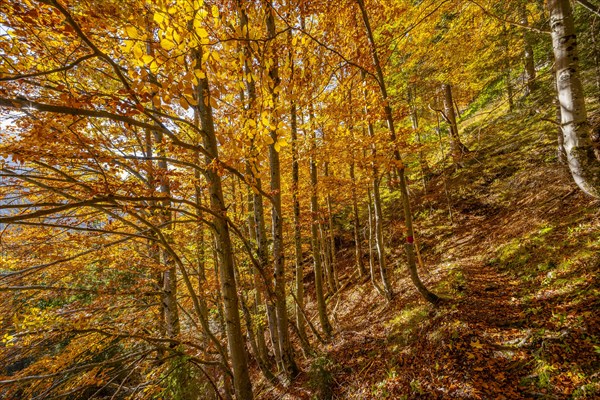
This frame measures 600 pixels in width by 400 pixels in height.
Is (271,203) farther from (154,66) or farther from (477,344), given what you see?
(477,344)

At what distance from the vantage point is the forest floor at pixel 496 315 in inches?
132

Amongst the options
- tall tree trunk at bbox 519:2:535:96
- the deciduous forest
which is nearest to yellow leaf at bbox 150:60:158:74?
the deciduous forest

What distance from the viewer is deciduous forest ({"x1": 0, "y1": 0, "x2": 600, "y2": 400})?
255cm

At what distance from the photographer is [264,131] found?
8.58ft

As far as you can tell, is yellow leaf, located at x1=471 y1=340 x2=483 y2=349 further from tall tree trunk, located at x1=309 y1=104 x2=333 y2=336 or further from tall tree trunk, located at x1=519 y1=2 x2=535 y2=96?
tall tree trunk, located at x1=519 y1=2 x2=535 y2=96

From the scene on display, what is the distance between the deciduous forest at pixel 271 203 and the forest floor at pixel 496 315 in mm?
39

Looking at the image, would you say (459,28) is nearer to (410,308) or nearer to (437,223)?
(437,223)

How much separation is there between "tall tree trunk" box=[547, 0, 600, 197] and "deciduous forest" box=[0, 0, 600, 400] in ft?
0.08

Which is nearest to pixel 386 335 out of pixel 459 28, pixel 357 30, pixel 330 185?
pixel 330 185

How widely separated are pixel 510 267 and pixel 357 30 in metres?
6.70

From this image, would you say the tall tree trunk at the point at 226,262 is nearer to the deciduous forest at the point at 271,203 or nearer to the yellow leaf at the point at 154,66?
the deciduous forest at the point at 271,203

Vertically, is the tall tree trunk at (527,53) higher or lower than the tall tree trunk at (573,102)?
higher

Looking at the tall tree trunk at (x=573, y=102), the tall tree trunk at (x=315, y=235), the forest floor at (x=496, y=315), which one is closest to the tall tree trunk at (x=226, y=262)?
the forest floor at (x=496, y=315)

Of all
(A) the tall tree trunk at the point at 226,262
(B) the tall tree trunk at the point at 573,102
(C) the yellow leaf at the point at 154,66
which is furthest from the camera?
(B) the tall tree trunk at the point at 573,102
